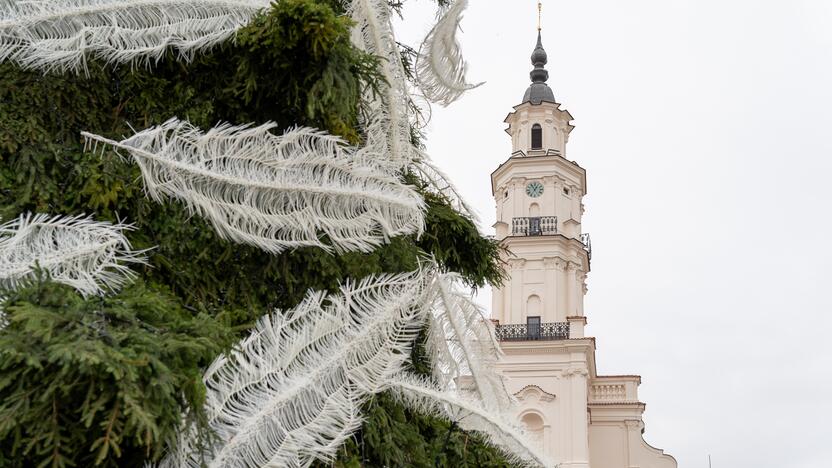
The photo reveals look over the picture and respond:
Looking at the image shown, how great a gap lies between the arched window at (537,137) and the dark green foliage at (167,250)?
29.5 m

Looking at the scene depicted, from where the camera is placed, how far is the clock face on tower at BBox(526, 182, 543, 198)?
3222 cm

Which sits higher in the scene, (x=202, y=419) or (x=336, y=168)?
(x=336, y=168)

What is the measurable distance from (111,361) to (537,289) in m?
28.3

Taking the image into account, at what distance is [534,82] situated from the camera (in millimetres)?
35531

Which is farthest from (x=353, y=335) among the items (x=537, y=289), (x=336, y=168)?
(x=537, y=289)

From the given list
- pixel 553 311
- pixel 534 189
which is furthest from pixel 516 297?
pixel 534 189

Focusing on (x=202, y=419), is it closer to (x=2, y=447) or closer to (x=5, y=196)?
(x=2, y=447)

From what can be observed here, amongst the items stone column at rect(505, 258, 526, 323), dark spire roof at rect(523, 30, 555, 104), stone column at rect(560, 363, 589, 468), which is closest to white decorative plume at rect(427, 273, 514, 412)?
stone column at rect(560, 363, 589, 468)

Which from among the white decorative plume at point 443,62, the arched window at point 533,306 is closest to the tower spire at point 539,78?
the arched window at point 533,306

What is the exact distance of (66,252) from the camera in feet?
10.4

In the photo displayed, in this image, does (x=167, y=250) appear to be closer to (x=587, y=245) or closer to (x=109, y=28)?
(x=109, y=28)

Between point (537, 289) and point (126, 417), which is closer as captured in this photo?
point (126, 417)

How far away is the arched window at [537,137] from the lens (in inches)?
1314

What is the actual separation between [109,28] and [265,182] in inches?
29.8
